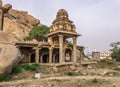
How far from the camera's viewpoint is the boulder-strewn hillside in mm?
60131

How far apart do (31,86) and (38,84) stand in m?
→ 0.64

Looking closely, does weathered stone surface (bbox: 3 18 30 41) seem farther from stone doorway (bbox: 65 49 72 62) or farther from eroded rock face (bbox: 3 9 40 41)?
stone doorway (bbox: 65 49 72 62)

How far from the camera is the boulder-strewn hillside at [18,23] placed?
60131mm

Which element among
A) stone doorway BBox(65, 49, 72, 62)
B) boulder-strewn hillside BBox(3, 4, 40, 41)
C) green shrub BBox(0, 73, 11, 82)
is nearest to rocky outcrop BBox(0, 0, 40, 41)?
boulder-strewn hillside BBox(3, 4, 40, 41)

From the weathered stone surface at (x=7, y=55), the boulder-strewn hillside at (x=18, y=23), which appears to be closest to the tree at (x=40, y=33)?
the boulder-strewn hillside at (x=18, y=23)

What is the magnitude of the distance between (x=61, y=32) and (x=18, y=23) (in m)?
33.1

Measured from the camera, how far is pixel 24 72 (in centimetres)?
2042

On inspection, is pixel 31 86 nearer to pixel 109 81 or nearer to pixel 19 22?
pixel 109 81

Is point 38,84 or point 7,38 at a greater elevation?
point 7,38

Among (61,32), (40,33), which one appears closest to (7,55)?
(61,32)

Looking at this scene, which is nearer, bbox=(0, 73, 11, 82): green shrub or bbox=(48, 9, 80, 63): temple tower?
bbox=(0, 73, 11, 82): green shrub

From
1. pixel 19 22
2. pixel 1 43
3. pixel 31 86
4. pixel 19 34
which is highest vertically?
pixel 19 22

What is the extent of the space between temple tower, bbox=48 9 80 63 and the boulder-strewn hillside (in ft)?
71.5

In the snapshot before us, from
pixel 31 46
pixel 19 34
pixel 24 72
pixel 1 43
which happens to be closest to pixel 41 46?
pixel 31 46
